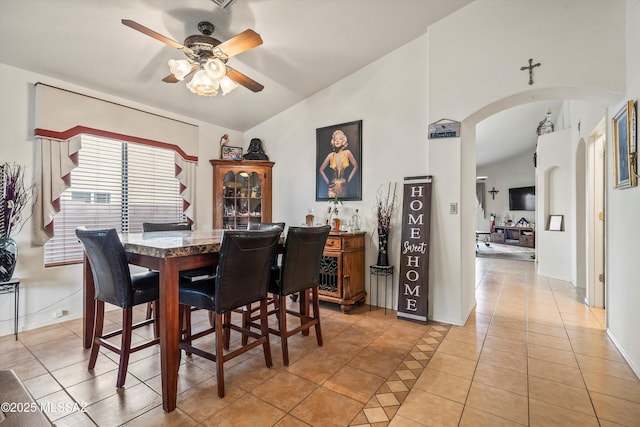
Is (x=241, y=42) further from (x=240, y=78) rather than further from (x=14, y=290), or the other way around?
(x=14, y=290)

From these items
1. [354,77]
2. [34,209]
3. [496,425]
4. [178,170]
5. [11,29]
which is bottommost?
[496,425]

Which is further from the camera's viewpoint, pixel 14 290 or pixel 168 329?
pixel 14 290

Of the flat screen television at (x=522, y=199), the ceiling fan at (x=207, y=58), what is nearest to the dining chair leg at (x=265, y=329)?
the ceiling fan at (x=207, y=58)

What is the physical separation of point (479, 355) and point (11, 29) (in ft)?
15.0

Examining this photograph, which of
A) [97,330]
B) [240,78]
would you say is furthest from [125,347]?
[240,78]

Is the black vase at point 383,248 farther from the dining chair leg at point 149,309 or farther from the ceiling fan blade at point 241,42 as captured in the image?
the dining chair leg at point 149,309

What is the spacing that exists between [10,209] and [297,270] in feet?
8.67

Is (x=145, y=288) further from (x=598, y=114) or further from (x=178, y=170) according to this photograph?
(x=598, y=114)

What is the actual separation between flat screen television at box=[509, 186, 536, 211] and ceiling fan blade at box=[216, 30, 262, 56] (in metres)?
10.9

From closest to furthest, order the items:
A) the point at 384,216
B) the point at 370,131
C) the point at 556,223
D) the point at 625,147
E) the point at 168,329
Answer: the point at 168,329 < the point at 625,147 < the point at 384,216 < the point at 370,131 < the point at 556,223

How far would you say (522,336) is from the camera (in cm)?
276

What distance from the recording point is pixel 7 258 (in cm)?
254

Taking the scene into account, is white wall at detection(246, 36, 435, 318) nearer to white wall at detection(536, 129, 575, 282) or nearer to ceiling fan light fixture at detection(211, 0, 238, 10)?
ceiling fan light fixture at detection(211, 0, 238, 10)

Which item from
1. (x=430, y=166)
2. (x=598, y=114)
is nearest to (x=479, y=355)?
(x=430, y=166)
